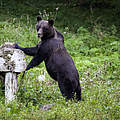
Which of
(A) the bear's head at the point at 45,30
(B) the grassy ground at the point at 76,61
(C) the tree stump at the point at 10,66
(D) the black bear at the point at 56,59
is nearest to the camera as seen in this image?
(B) the grassy ground at the point at 76,61

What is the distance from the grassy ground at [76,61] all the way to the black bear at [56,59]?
0.99 feet

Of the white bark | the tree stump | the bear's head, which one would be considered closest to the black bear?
the bear's head

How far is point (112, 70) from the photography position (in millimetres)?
9047

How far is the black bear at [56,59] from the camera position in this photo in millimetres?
5332

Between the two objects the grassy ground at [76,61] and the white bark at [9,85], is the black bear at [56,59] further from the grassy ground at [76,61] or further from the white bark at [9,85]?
the white bark at [9,85]

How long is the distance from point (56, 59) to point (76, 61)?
424 cm

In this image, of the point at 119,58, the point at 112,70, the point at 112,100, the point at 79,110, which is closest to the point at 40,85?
the point at 112,100

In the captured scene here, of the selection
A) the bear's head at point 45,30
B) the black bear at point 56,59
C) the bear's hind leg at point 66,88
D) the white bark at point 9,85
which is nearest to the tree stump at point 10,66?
the white bark at point 9,85

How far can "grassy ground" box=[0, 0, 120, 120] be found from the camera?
13.6ft

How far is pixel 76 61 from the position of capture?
957 cm

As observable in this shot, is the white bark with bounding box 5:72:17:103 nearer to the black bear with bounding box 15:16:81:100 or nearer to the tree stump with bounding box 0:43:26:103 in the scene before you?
the tree stump with bounding box 0:43:26:103

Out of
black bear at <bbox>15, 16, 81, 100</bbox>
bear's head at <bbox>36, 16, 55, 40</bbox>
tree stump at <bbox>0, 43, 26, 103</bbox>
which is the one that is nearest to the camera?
tree stump at <bbox>0, 43, 26, 103</bbox>

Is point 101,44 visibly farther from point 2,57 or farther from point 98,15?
point 2,57

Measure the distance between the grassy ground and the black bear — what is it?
0.30 metres
